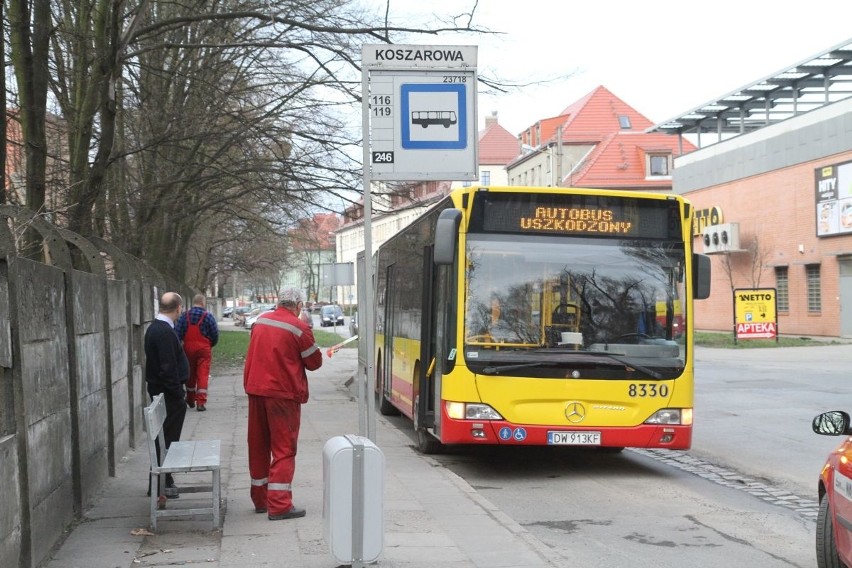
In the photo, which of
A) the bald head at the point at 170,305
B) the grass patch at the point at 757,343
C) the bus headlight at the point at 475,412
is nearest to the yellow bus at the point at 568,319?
the bus headlight at the point at 475,412

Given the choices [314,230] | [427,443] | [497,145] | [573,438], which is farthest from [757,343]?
[497,145]

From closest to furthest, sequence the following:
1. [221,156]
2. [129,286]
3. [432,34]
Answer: [129,286], [432,34], [221,156]

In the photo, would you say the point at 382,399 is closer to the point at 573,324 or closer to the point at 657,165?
the point at 573,324

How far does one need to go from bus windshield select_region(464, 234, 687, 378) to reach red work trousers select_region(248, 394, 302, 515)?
332 centimetres

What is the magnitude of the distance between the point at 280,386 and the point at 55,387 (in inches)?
61.6

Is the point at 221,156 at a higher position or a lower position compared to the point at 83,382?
higher

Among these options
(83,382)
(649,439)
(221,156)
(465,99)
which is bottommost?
(649,439)

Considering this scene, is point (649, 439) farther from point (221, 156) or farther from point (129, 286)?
point (221, 156)

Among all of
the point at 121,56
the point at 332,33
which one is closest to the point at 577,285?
the point at 332,33

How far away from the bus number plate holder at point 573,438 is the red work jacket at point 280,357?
3652mm

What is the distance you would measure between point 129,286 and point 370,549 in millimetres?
7315

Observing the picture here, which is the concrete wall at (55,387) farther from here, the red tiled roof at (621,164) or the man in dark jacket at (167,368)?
the red tiled roof at (621,164)

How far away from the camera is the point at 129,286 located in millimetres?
12555

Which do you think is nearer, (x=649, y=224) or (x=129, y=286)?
(x=649, y=224)
